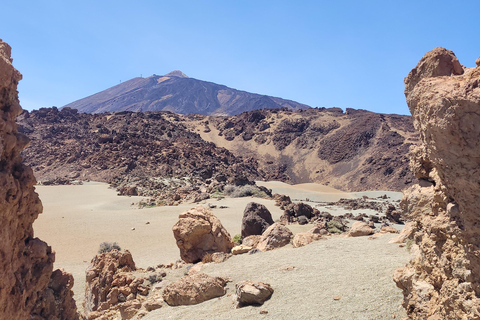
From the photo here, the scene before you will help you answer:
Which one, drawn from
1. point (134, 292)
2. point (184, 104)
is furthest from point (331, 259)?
point (184, 104)

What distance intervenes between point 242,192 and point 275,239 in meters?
14.5

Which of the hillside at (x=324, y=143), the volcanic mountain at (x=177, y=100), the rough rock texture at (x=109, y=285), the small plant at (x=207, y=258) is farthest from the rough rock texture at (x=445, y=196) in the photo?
the volcanic mountain at (x=177, y=100)

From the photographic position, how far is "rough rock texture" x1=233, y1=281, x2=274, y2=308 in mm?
5520

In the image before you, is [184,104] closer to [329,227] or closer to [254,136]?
[254,136]

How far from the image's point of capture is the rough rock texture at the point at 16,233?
420cm

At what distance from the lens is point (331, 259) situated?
7039 millimetres

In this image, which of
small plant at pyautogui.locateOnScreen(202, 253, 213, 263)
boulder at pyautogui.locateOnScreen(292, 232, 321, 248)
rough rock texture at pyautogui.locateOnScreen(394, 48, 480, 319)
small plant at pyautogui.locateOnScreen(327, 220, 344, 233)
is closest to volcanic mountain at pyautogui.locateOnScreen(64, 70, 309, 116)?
small plant at pyautogui.locateOnScreen(327, 220, 344, 233)

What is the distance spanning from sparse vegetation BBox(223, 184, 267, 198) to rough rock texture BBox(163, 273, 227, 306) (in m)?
16.7

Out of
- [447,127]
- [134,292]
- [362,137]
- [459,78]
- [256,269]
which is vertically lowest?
[134,292]

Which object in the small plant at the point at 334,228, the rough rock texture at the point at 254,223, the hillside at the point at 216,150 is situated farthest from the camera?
the hillside at the point at 216,150

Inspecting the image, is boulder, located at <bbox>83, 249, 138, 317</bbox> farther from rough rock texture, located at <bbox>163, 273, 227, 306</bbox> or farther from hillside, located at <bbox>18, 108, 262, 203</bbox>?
hillside, located at <bbox>18, 108, 262, 203</bbox>

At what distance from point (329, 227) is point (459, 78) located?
8.96 meters

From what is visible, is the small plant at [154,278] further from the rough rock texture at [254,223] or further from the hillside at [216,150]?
the hillside at [216,150]

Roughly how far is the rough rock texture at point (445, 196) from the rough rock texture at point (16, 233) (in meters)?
4.14
